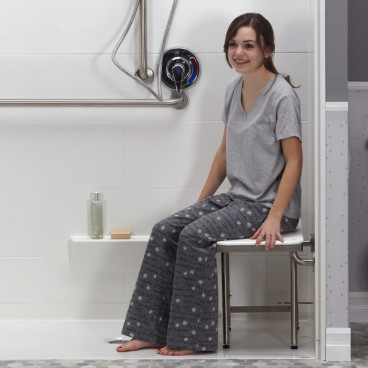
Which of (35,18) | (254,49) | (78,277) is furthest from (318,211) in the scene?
(35,18)

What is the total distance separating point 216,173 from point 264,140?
0.28m

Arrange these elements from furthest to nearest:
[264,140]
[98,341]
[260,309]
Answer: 1. [260,309]
2. [98,341]
3. [264,140]

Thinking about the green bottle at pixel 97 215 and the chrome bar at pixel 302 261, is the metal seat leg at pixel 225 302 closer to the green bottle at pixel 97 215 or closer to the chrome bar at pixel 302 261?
the chrome bar at pixel 302 261

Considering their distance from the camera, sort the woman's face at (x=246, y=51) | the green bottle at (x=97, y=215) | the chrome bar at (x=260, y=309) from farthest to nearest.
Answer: the green bottle at (x=97, y=215)
the chrome bar at (x=260, y=309)
the woman's face at (x=246, y=51)

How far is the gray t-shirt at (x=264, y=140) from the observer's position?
2467mm

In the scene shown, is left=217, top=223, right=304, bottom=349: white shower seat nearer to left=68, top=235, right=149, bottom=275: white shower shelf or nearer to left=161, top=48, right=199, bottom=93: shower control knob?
left=68, top=235, right=149, bottom=275: white shower shelf

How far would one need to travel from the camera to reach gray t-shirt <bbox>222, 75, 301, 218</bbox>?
2467mm

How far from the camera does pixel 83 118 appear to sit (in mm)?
2861

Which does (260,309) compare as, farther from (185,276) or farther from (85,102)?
(85,102)

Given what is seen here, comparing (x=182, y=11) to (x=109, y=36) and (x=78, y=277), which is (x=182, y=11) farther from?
(x=78, y=277)

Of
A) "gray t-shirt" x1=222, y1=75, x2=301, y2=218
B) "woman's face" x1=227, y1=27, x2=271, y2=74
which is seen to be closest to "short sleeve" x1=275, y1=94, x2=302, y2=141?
"gray t-shirt" x1=222, y1=75, x2=301, y2=218

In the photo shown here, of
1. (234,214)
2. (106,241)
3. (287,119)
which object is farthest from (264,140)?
(106,241)

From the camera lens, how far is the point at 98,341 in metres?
2.62

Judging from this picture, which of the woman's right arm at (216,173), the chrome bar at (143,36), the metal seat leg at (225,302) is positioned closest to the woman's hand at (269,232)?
the metal seat leg at (225,302)
